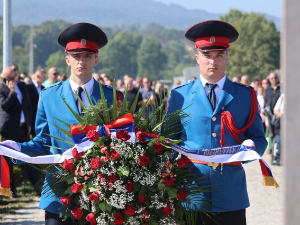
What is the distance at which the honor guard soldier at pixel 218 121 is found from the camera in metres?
3.16

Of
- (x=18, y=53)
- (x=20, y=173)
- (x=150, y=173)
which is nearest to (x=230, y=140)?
(x=150, y=173)

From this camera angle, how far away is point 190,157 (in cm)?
306

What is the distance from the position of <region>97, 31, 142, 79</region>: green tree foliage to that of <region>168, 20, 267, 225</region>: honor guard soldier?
13823 cm

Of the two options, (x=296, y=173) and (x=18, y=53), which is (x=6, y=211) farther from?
(x=18, y=53)

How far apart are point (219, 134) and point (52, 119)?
4.06 ft

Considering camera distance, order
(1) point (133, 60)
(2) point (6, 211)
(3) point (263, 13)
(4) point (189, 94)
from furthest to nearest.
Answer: (1) point (133, 60)
(3) point (263, 13)
(2) point (6, 211)
(4) point (189, 94)

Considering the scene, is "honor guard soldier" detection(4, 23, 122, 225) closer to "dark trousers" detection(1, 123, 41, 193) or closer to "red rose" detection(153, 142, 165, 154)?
"red rose" detection(153, 142, 165, 154)

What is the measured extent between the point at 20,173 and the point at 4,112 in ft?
4.69

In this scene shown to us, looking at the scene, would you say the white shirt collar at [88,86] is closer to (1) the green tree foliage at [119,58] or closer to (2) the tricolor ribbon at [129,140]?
(2) the tricolor ribbon at [129,140]

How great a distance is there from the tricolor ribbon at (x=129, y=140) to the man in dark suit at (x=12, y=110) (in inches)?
173

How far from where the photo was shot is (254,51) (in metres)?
68.8

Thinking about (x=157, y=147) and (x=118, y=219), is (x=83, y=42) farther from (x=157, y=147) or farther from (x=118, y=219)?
(x=118, y=219)

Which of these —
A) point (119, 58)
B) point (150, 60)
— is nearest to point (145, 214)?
point (119, 58)

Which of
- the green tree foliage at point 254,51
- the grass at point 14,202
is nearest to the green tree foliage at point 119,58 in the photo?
the green tree foliage at point 254,51
